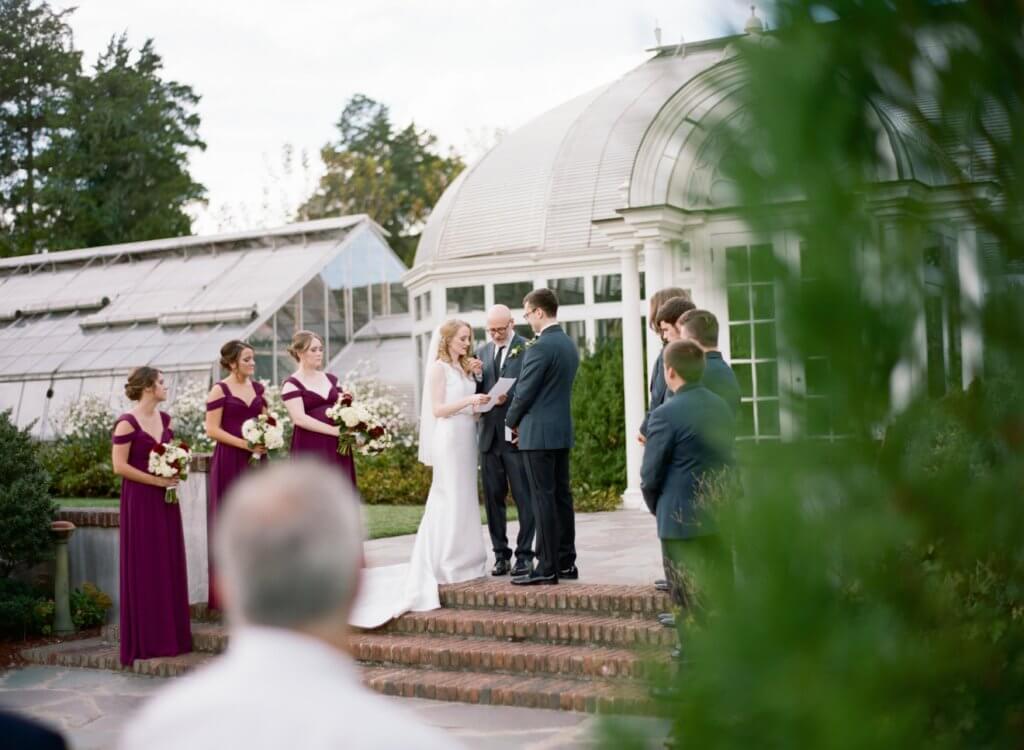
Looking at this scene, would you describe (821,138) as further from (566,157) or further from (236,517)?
(566,157)

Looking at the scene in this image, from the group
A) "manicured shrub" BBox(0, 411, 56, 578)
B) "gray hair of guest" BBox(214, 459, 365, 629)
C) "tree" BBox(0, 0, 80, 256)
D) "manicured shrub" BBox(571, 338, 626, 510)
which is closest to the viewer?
"gray hair of guest" BBox(214, 459, 365, 629)

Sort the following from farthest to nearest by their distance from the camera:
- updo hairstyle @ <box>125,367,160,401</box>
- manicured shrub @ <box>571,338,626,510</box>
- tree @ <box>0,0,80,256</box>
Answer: tree @ <box>0,0,80,256</box> → manicured shrub @ <box>571,338,626,510</box> → updo hairstyle @ <box>125,367,160,401</box>

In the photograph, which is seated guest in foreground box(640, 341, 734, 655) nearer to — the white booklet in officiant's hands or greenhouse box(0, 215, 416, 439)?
the white booklet in officiant's hands

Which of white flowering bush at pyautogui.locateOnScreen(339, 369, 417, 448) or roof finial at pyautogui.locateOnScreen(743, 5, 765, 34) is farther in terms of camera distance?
white flowering bush at pyautogui.locateOnScreen(339, 369, 417, 448)

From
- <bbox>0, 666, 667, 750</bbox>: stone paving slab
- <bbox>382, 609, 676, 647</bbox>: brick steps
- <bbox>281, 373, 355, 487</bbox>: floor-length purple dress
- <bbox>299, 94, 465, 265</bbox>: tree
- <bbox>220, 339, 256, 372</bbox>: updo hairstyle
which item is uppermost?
<bbox>299, 94, 465, 265</bbox>: tree

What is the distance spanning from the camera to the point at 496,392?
30.7ft

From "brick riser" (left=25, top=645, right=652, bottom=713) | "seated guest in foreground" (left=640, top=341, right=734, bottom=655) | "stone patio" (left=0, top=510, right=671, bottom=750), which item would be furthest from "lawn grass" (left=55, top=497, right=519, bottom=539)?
"seated guest in foreground" (left=640, top=341, right=734, bottom=655)

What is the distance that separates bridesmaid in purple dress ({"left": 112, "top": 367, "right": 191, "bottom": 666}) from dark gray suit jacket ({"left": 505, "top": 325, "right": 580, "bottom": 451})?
A: 2744 millimetres

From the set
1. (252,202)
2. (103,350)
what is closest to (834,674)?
(103,350)

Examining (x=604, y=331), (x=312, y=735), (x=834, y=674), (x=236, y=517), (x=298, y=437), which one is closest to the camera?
(x=834, y=674)

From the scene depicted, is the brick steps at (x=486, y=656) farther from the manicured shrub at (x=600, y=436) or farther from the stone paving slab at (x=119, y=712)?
the manicured shrub at (x=600, y=436)

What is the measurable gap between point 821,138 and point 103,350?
2537 cm

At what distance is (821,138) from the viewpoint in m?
1.28

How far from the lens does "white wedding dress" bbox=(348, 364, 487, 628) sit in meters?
9.34
